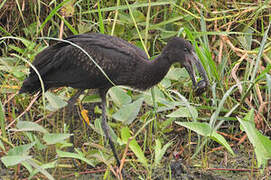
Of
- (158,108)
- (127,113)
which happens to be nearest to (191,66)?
(158,108)

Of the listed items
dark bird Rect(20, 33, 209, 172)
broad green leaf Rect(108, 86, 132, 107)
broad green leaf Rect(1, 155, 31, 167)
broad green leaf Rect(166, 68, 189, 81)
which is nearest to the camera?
broad green leaf Rect(1, 155, 31, 167)

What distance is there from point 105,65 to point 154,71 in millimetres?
364

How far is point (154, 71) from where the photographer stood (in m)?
3.98

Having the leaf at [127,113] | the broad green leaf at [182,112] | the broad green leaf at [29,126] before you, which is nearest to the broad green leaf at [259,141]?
the broad green leaf at [182,112]

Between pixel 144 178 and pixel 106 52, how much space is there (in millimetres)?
963

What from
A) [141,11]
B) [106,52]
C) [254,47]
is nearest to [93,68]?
[106,52]

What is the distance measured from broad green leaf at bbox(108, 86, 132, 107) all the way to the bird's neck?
0.21 m

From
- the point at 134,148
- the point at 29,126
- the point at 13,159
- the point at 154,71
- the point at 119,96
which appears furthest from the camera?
the point at 119,96

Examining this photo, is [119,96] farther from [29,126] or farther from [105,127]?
[29,126]

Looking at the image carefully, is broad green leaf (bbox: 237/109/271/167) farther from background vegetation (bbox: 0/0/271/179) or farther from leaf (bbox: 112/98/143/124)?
leaf (bbox: 112/98/143/124)

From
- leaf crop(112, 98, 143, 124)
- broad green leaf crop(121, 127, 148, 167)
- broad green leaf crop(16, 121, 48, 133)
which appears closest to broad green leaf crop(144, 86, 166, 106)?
leaf crop(112, 98, 143, 124)

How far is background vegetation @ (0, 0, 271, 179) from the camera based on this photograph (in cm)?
363

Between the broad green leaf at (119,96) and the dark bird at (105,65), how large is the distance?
0.08 metres

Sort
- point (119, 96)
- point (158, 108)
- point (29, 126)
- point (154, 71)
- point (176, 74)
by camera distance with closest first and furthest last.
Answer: point (29, 126) < point (154, 71) < point (158, 108) < point (119, 96) < point (176, 74)
